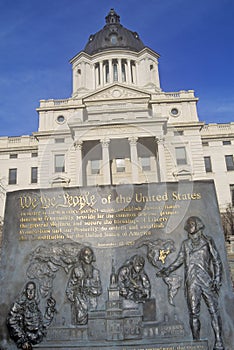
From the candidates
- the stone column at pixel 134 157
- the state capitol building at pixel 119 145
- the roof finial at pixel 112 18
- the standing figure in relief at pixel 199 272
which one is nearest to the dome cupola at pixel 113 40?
the roof finial at pixel 112 18

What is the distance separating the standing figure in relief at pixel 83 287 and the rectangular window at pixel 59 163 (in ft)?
107

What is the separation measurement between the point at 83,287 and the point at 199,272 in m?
2.71

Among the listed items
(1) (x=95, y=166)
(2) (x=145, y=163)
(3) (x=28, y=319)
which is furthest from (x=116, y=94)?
(3) (x=28, y=319)

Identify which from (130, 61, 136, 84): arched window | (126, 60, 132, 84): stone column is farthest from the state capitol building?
(130, 61, 136, 84): arched window

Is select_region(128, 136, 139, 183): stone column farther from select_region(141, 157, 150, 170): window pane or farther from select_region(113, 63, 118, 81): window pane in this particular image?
select_region(113, 63, 118, 81): window pane

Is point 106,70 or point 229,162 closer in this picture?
point 229,162

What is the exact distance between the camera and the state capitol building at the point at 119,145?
3819 centimetres

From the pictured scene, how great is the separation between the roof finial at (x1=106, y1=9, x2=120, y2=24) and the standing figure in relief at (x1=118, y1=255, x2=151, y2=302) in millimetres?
70672

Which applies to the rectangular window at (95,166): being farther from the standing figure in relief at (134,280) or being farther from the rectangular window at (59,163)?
the standing figure in relief at (134,280)

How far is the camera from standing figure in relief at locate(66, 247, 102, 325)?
677cm

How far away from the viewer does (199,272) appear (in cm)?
686

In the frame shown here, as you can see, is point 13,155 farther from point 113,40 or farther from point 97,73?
point 113,40

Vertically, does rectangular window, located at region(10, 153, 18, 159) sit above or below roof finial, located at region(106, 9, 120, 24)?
below

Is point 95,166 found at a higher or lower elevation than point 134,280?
higher
